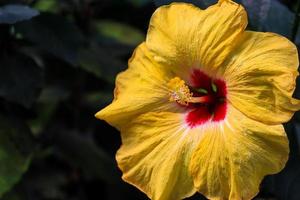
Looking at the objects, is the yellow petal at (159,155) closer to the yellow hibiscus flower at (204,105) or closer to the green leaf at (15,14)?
the yellow hibiscus flower at (204,105)

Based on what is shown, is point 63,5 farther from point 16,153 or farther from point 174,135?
point 174,135

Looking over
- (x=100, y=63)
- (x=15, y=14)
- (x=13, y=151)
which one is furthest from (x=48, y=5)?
(x=15, y=14)

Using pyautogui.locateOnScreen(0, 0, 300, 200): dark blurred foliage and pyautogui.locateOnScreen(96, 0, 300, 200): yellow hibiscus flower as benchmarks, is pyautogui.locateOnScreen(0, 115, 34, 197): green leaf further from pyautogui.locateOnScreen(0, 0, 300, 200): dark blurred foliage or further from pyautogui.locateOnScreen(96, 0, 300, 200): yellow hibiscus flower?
pyautogui.locateOnScreen(96, 0, 300, 200): yellow hibiscus flower

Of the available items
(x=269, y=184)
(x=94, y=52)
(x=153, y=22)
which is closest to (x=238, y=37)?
(x=153, y=22)

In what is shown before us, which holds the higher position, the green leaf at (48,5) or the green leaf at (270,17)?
the green leaf at (270,17)

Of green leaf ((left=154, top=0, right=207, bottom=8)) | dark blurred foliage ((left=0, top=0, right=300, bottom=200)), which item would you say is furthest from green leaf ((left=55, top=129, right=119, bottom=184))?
green leaf ((left=154, top=0, right=207, bottom=8))

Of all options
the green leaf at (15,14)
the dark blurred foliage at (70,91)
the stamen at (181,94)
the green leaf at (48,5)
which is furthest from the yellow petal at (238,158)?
the green leaf at (48,5)
